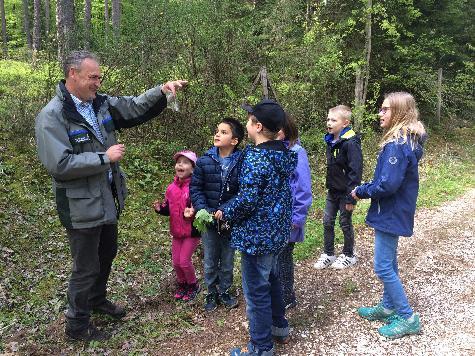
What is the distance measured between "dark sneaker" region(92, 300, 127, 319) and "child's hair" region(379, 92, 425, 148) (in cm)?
329

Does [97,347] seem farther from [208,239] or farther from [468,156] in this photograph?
[468,156]

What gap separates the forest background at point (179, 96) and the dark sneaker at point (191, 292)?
18 centimetres

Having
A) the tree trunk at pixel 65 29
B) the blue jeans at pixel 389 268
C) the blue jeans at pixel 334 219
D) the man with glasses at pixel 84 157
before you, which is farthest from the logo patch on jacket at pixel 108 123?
the tree trunk at pixel 65 29

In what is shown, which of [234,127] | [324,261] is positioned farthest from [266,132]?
[324,261]

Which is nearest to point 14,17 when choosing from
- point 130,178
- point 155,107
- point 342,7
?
point 342,7

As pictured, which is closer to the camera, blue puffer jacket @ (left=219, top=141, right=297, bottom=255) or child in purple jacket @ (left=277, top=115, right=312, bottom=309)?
blue puffer jacket @ (left=219, top=141, right=297, bottom=255)

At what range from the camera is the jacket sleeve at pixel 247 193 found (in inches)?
134

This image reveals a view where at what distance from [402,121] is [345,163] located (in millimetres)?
1484

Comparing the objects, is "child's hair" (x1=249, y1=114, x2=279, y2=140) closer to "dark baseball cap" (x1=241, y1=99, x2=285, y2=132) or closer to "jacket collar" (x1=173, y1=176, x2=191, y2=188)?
"dark baseball cap" (x1=241, y1=99, x2=285, y2=132)

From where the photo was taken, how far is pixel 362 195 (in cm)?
418

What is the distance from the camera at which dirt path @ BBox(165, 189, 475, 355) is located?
13.4 feet

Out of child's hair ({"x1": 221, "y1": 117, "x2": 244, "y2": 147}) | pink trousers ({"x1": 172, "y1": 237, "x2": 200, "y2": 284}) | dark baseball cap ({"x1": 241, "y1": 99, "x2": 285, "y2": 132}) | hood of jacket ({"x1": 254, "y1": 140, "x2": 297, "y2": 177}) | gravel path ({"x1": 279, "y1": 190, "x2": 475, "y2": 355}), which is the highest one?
dark baseball cap ({"x1": 241, "y1": 99, "x2": 285, "y2": 132})

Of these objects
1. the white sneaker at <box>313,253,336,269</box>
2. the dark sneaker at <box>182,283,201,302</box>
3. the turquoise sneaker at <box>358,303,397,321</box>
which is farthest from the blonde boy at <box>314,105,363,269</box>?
the dark sneaker at <box>182,283,201,302</box>

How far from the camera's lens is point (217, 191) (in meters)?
4.45
